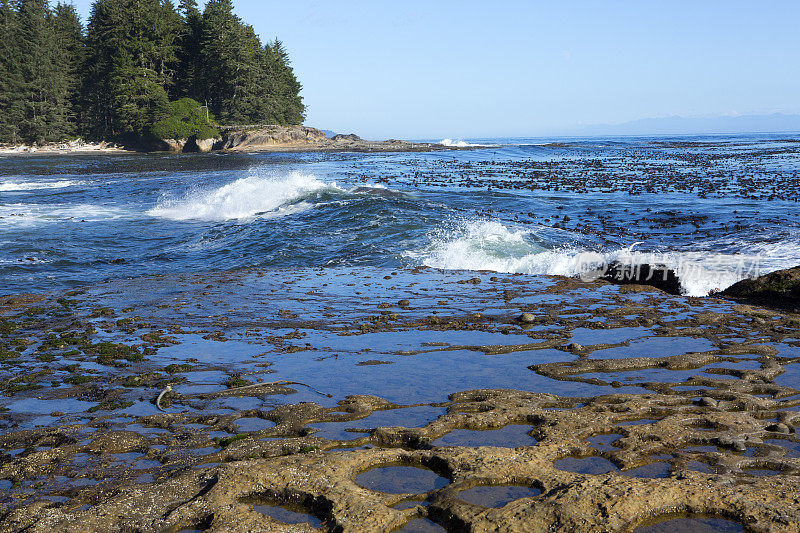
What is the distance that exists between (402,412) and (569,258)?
797cm

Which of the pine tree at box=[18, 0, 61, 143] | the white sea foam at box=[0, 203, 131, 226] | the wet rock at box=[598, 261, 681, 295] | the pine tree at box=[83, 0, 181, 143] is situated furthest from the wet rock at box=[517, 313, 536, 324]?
the pine tree at box=[18, 0, 61, 143]

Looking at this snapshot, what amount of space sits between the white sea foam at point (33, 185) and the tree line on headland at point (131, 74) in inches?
1315

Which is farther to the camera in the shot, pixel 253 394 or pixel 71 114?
pixel 71 114

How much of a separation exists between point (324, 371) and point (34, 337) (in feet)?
14.6

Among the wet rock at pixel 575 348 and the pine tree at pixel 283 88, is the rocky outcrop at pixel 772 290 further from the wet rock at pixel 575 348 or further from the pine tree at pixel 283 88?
the pine tree at pixel 283 88

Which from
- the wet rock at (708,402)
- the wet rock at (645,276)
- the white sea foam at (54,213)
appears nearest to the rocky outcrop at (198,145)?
the white sea foam at (54,213)

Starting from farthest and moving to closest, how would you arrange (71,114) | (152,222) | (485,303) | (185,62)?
1. (185,62)
2. (71,114)
3. (152,222)
4. (485,303)

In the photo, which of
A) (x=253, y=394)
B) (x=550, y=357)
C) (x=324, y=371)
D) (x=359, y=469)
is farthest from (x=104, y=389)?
(x=550, y=357)

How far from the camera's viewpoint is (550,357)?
264 inches

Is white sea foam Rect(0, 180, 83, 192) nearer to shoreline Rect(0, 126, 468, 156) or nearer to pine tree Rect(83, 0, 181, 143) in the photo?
shoreline Rect(0, 126, 468, 156)

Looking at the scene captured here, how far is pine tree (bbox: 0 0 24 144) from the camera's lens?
6181cm

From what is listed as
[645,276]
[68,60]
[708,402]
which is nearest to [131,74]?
[68,60]

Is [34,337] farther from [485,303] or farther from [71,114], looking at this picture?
[71,114]

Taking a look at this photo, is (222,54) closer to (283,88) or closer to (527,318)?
(283,88)
